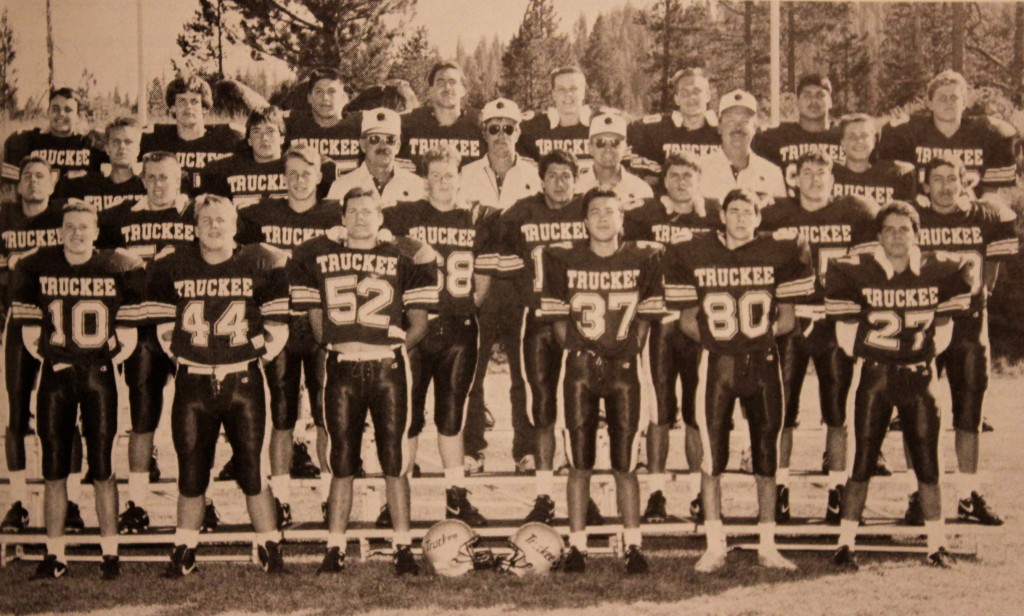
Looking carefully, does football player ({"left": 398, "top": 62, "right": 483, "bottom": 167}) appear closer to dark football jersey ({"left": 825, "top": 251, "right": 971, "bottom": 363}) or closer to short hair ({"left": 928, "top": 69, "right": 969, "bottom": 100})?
dark football jersey ({"left": 825, "top": 251, "right": 971, "bottom": 363})

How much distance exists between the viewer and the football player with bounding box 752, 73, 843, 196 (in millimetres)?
4016

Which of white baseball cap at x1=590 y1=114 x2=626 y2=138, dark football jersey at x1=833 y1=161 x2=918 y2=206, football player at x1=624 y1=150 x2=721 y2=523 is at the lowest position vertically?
football player at x1=624 y1=150 x2=721 y2=523

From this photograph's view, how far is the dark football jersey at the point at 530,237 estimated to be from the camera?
3.73 meters

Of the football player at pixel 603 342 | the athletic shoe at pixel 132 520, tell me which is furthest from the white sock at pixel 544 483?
the athletic shoe at pixel 132 520

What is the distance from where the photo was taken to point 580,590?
339 cm

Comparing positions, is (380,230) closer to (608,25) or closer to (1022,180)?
(608,25)

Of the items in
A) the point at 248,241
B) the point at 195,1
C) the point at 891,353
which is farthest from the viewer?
the point at 195,1

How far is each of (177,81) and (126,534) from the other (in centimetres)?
192

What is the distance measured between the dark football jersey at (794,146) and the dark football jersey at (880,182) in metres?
0.10

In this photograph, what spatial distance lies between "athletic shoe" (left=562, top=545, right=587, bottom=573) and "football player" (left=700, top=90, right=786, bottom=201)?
154 centimetres

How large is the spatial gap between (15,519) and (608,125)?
284 cm

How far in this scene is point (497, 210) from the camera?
3.84 metres

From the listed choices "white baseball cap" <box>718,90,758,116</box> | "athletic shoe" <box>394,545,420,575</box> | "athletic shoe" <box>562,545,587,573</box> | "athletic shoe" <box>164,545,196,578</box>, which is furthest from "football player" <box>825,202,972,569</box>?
"athletic shoe" <box>164,545,196,578</box>

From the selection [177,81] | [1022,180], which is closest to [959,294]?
[1022,180]
